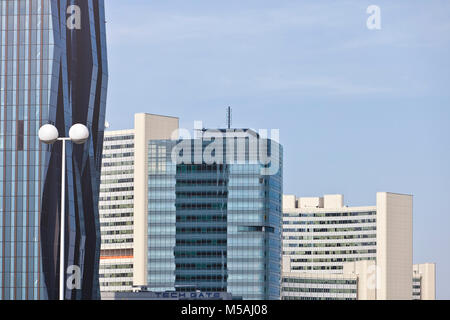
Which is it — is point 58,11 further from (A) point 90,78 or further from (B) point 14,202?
(B) point 14,202

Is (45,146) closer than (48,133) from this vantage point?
No

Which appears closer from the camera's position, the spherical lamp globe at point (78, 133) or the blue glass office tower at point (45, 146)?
the spherical lamp globe at point (78, 133)

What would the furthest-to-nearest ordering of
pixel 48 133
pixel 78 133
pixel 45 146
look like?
pixel 45 146 < pixel 78 133 < pixel 48 133

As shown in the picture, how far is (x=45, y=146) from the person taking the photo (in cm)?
15500

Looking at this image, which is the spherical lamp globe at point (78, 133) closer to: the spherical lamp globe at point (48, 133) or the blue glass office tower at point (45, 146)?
the spherical lamp globe at point (48, 133)

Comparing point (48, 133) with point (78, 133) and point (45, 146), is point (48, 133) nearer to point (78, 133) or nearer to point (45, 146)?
point (78, 133)

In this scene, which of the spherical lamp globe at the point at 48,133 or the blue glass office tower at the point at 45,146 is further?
the blue glass office tower at the point at 45,146

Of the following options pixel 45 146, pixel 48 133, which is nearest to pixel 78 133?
pixel 48 133

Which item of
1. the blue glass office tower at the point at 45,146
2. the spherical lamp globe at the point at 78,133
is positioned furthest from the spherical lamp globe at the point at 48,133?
the blue glass office tower at the point at 45,146

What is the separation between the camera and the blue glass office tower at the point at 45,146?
151 metres

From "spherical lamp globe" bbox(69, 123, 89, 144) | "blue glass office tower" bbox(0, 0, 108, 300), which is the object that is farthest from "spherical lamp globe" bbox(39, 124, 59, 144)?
"blue glass office tower" bbox(0, 0, 108, 300)
